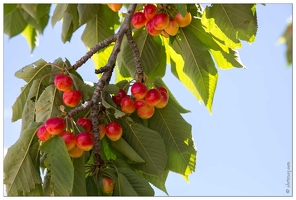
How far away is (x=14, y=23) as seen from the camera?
1.94 m

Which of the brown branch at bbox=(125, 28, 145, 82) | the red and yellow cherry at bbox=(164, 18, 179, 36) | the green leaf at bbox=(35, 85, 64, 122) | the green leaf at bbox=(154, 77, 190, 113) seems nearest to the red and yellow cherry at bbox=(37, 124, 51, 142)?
the green leaf at bbox=(35, 85, 64, 122)

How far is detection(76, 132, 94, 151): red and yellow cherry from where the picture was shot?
5.41 feet

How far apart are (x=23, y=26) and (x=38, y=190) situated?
0.65 m

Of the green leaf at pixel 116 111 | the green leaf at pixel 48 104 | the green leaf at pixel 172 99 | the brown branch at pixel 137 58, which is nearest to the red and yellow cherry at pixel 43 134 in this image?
the green leaf at pixel 48 104

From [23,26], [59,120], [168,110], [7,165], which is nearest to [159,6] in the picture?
[168,110]

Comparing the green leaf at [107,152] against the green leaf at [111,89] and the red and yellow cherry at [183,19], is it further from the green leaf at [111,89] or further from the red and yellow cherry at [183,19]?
the red and yellow cherry at [183,19]

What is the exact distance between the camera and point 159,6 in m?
2.01

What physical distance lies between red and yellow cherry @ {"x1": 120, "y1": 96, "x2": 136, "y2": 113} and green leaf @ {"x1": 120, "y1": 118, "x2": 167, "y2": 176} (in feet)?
0.19

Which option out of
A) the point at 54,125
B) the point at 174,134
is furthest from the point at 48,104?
the point at 174,134

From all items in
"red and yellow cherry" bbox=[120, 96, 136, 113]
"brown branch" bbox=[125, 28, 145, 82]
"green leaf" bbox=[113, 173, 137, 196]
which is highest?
"brown branch" bbox=[125, 28, 145, 82]

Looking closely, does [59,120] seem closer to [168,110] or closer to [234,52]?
[168,110]

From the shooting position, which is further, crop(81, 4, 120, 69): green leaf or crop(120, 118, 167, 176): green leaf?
crop(81, 4, 120, 69): green leaf

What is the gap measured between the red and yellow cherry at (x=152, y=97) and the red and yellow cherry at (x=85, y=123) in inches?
9.5

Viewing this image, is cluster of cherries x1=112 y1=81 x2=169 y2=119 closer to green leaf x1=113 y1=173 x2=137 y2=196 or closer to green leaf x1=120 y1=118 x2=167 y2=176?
green leaf x1=120 y1=118 x2=167 y2=176
